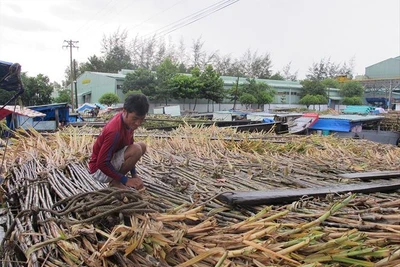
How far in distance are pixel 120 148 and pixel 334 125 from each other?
10.1 metres

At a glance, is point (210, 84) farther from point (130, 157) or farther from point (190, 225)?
point (190, 225)

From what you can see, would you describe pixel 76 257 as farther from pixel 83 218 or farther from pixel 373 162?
pixel 373 162

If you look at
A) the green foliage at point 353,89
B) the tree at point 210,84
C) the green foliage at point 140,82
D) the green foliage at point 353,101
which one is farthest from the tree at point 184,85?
the green foliage at point 353,89

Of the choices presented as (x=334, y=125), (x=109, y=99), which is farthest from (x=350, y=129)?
(x=109, y=99)

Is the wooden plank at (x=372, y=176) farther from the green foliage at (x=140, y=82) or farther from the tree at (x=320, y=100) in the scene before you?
the tree at (x=320, y=100)

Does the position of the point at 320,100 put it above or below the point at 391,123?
above

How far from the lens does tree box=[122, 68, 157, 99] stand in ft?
87.1

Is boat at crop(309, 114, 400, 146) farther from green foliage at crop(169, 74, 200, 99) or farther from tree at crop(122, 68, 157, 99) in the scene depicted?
tree at crop(122, 68, 157, 99)

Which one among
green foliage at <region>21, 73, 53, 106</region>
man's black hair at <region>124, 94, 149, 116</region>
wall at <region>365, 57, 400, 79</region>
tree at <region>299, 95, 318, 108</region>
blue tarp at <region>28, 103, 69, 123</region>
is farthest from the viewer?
wall at <region>365, 57, 400, 79</region>

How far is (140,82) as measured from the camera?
26656mm

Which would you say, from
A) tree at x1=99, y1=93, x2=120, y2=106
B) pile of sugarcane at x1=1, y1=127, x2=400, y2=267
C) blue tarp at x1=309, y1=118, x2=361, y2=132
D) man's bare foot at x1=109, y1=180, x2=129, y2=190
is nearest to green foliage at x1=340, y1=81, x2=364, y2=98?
tree at x1=99, y1=93, x2=120, y2=106

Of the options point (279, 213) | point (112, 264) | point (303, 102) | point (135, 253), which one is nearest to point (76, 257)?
point (112, 264)

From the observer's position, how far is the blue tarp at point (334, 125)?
10.9 metres

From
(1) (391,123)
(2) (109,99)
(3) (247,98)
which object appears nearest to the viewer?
(1) (391,123)
